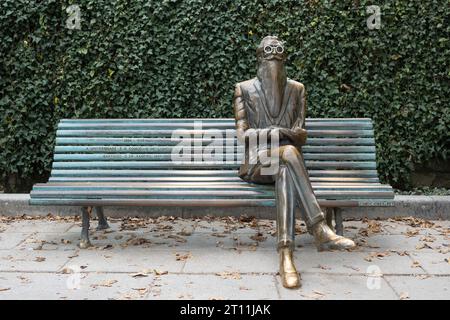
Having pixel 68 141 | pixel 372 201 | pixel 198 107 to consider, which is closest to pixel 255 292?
pixel 372 201

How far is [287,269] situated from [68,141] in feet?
8.92

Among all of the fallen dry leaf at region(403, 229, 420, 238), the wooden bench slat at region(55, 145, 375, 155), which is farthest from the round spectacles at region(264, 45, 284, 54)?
the fallen dry leaf at region(403, 229, 420, 238)

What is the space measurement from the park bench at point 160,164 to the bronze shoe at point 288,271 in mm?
838

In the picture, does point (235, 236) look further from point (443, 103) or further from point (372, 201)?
point (443, 103)

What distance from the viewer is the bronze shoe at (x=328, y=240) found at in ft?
13.4

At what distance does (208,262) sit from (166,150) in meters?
1.41

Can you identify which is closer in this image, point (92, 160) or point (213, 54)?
point (92, 160)

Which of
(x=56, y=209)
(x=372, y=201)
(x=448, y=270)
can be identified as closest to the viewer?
(x=448, y=270)

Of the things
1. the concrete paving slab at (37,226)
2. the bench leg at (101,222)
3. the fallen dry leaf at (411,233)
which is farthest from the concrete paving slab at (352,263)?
the concrete paving slab at (37,226)

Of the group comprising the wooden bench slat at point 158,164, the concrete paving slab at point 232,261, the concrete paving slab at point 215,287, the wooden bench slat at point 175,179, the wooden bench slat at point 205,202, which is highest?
the wooden bench slat at point 158,164

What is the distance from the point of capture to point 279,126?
16.0ft

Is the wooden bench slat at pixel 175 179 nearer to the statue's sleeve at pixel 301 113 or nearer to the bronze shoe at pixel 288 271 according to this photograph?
the statue's sleeve at pixel 301 113

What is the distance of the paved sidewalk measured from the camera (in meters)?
3.83

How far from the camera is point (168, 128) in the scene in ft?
18.5
